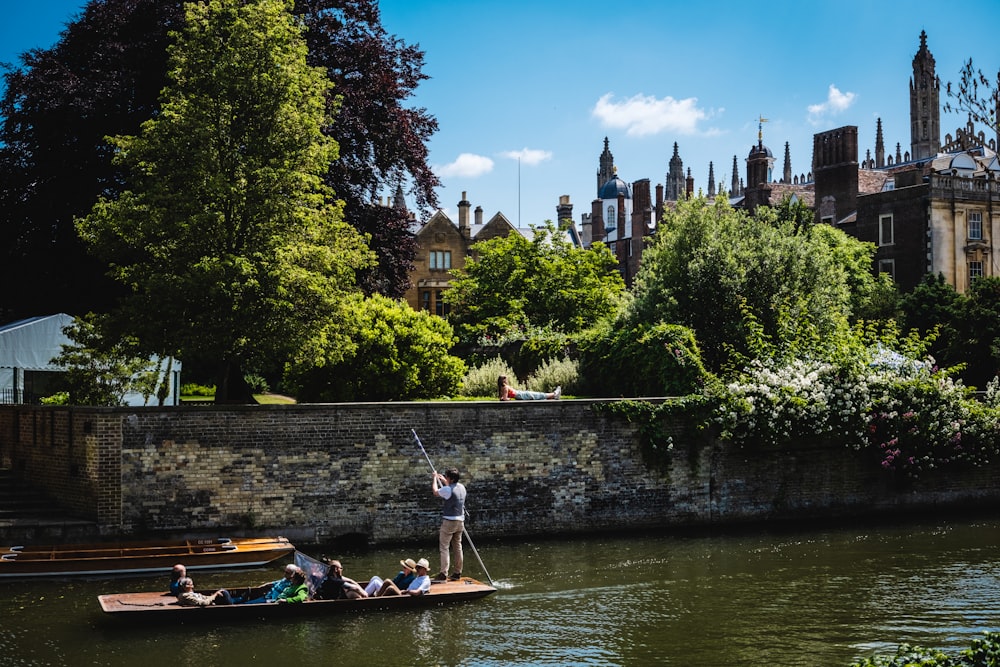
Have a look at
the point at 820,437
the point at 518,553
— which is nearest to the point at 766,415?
the point at 820,437

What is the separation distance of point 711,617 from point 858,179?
46.1 meters

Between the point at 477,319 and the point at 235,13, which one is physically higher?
the point at 235,13

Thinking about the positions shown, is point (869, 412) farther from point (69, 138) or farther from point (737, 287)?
point (69, 138)

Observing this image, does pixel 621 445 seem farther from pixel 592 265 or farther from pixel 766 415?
pixel 592 265

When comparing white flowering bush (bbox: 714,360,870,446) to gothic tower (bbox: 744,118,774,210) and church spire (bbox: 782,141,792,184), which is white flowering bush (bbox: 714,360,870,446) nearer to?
gothic tower (bbox: 744,118,774,210)

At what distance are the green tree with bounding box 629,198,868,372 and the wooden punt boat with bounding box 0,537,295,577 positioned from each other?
45.0 ft

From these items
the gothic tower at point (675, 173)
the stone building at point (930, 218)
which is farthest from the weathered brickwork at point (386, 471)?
the gothic tower at point (675, 173)

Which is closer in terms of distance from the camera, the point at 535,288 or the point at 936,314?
the point at 936,314

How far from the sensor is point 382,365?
25.5m

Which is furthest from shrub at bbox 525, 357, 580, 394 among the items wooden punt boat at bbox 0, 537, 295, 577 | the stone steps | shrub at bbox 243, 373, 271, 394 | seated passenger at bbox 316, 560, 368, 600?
seated passenger at bbox 316, 560, 368, 600

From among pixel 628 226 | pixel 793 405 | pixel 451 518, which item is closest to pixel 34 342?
pixel 451 518

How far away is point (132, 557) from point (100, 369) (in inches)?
279

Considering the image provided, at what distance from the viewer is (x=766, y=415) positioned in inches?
877

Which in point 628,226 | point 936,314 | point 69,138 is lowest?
point 936,314
